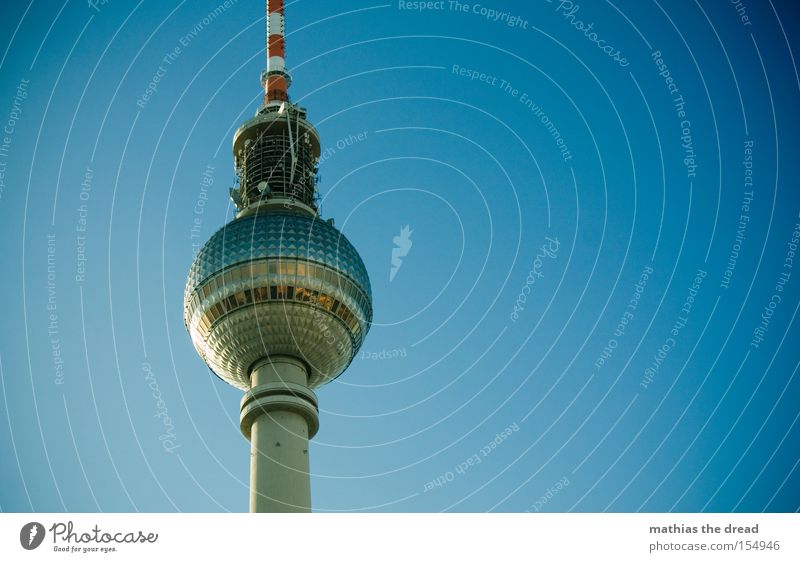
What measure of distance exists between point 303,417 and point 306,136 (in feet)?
92.6

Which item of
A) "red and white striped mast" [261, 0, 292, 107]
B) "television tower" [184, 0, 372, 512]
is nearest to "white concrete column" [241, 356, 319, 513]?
"television tower" [184, 0, 372, 512]

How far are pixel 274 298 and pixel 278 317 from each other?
1314 millimetres

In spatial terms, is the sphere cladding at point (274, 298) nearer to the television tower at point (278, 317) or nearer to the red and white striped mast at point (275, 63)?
the television tower at point (278, 317)

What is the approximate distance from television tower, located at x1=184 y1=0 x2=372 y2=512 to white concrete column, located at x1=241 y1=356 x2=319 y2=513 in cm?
7

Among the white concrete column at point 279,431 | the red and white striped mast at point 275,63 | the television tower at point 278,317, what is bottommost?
the white concrete column at point 279,431

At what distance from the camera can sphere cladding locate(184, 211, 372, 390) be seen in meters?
66.6

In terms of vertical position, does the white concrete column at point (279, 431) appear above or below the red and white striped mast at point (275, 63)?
below

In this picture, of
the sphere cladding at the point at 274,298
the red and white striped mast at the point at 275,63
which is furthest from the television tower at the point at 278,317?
the red and white striped mast at the point at 275,63

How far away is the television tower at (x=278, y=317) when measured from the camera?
6412 cm

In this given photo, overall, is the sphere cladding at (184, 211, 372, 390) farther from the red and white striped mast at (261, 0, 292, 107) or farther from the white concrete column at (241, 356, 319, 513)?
the red and white striped mast at (261, 0, 292, 107)

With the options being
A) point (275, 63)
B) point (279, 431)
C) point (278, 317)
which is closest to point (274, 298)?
point (278, 317)

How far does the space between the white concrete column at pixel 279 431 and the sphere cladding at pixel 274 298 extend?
1.72m

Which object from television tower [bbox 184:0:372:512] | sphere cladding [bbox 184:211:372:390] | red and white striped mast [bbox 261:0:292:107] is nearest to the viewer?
television tower [bbox 184:0:372:512]

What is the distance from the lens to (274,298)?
66.4 meters
